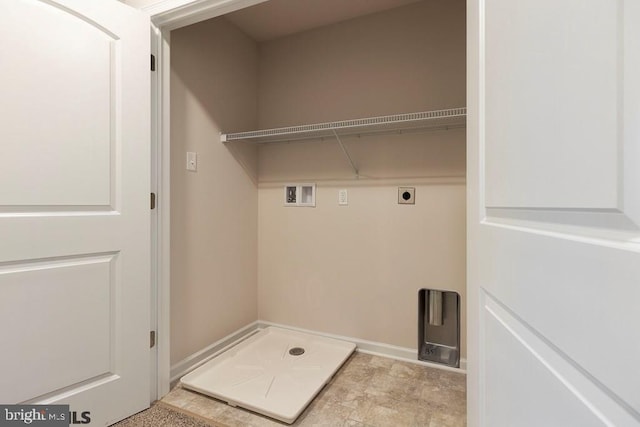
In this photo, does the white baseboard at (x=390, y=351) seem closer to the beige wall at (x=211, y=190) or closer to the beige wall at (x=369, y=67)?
the beige wall at (x=211, y=190)

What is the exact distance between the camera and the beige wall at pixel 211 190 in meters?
1.82

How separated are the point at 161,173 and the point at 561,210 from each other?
5.58ft

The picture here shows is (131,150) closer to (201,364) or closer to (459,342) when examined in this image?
(201,364)

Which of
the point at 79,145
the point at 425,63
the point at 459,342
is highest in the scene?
the point at 425,63

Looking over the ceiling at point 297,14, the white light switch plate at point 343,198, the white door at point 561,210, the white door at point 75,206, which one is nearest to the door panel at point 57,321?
the white door at point 75,206

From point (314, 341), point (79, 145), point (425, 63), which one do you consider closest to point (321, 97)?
point (425, 63)

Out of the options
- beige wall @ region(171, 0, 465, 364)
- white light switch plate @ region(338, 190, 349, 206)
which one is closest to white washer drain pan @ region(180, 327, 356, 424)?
beige wall @ region(171, 0, 465, 364)

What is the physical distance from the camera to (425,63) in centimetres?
195

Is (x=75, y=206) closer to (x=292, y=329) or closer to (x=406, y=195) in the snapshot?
(x=292, y=329)

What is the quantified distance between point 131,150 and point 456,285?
79.4 inches

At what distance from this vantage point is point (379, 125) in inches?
73.2

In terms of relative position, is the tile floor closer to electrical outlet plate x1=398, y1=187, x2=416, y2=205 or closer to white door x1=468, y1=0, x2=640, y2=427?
white door x1=468, y1=0, x2=640, y2=427

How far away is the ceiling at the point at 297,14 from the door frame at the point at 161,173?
0.66 metres

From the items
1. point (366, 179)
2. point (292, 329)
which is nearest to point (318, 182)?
point (366, 179)
